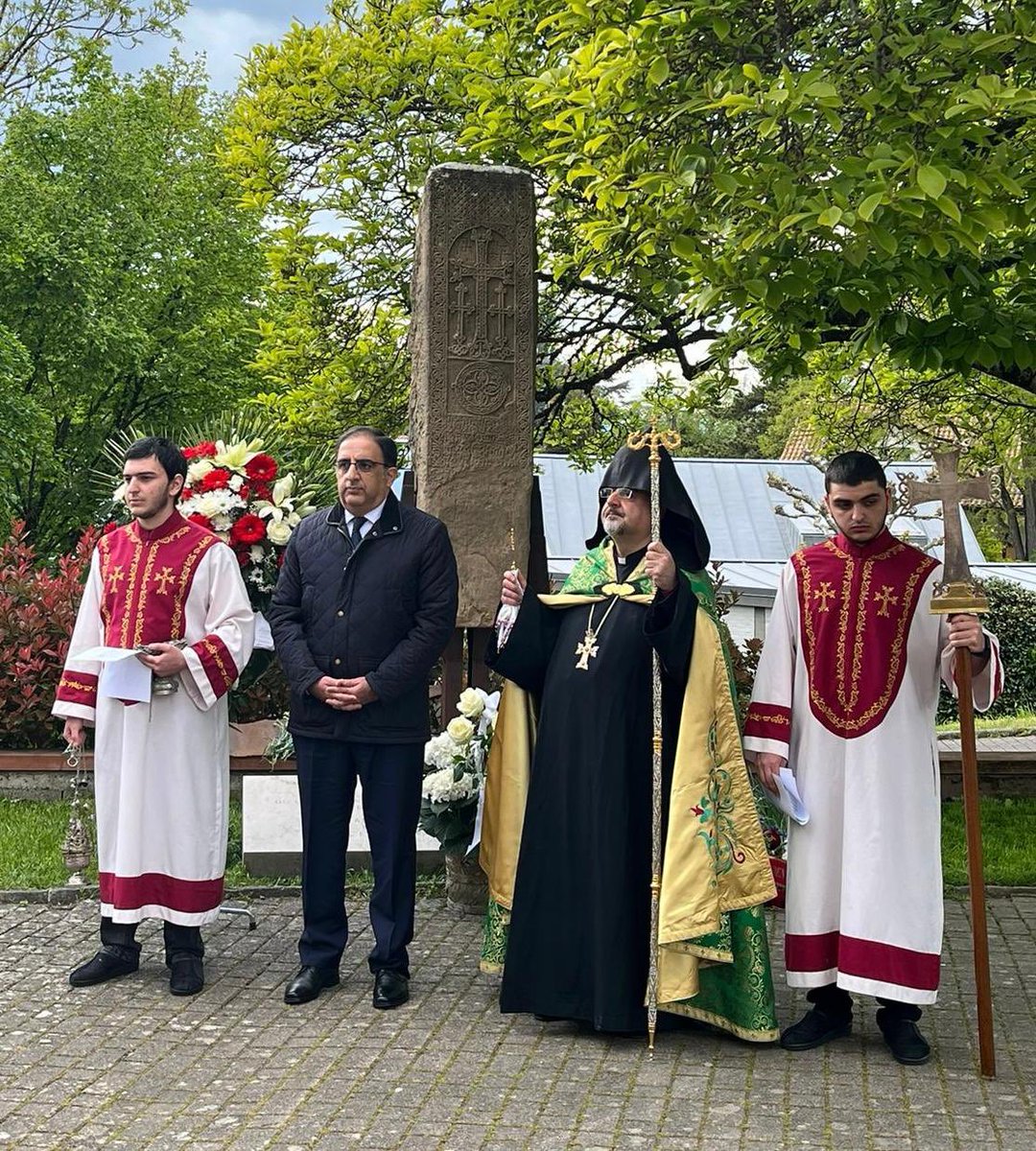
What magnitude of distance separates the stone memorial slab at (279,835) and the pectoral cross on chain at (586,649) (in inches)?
108

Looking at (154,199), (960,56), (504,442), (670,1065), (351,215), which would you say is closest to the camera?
(670,1065)

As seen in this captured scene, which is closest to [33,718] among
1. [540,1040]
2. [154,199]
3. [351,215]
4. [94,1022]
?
[351,215]

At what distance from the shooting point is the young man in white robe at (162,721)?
617 cm

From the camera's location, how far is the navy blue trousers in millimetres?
6055

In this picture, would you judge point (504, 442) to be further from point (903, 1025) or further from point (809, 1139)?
point (809, 1139)

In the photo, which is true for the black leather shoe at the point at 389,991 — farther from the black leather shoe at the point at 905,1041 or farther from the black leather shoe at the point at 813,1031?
the black leather shoe at the point at 905,1041

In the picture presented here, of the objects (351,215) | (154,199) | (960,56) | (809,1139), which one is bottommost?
(809,1139)

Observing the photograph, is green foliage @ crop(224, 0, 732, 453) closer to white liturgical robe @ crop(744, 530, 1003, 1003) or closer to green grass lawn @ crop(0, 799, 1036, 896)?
green grass lawn @ crop(0, 799, 1036, 896)

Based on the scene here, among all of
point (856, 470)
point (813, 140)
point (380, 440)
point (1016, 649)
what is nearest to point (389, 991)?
point (380, 440)

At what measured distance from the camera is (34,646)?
1115 centimetres

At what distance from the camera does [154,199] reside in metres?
24.0

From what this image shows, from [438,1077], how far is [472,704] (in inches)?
98.5

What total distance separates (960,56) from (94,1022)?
16.2ft

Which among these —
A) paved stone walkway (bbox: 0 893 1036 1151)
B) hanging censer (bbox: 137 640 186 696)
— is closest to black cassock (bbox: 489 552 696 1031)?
paved stone walkway (bbox: 0 893 1036 1151)
